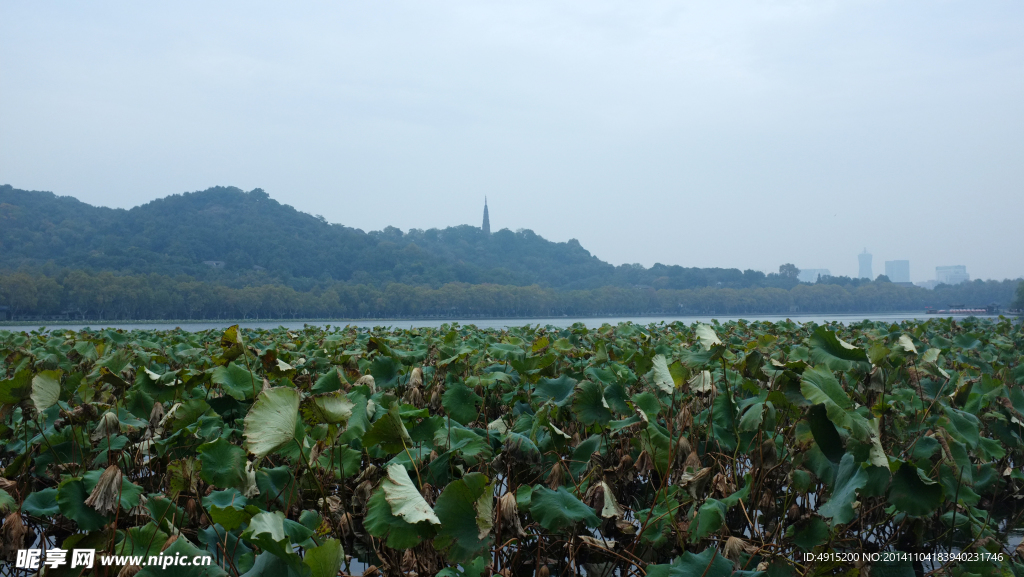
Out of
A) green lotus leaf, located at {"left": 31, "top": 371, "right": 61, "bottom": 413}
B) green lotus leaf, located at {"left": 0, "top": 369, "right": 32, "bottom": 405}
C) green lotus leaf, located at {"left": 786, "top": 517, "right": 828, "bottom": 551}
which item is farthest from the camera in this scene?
green lotus leaf, located at {"left": 0, "top": 369, "right": 32, "bottom": 405}

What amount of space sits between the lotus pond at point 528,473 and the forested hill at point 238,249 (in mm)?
80804

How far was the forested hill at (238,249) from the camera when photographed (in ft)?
262

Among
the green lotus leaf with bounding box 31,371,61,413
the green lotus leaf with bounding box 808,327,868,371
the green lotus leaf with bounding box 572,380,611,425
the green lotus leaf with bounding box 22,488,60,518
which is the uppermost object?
the green lotus leaf with bounding box 808,327,868,371

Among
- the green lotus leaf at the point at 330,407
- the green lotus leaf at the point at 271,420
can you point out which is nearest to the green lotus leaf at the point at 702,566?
the green lotus leaf at the point at 330,407

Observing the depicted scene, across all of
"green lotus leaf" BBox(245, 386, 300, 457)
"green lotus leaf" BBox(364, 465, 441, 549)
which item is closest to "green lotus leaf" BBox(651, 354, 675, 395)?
"green lotus leaf" BBox(364, 465, 441, 549)

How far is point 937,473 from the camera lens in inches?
93.7

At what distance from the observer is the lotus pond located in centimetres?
182

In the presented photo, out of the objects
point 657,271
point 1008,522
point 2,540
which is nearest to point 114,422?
point 2,540

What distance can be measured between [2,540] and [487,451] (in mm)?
1731

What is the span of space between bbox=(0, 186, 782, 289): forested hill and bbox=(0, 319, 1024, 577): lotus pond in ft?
265

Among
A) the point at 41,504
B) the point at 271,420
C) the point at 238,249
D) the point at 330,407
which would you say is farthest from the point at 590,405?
the point at 238,249

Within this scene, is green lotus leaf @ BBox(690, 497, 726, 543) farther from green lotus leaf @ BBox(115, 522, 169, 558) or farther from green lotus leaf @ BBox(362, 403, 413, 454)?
green lotus leaf @ BBox(115, 522, 169, 558)

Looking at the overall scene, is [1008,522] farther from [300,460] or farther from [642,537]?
[300,460]

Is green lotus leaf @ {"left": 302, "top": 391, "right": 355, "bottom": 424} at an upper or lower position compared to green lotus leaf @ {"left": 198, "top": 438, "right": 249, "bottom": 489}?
upper
